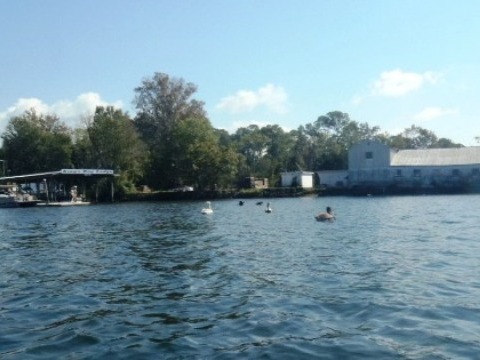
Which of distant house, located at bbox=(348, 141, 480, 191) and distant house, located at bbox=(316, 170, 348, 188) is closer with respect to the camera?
distant house, located at bbox=(348, 141, 480, 191)

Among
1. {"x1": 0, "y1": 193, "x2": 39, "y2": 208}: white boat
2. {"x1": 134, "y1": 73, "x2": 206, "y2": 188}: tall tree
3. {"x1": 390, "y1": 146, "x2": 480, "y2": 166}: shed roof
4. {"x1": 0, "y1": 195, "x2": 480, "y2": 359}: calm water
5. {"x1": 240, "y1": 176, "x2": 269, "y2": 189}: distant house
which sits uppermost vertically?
{"x1": 134, "y1": 73, "x2": 206, "y2": 188}: tall tree

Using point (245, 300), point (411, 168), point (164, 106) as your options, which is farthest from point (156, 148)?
point (245, 300)

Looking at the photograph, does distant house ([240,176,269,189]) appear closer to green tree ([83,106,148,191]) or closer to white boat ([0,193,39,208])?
green tree ([83,106,148,191])

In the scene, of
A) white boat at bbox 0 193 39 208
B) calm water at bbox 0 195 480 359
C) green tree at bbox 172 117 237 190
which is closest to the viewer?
calm water at bbox 0 195 480 359

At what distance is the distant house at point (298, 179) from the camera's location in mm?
109312

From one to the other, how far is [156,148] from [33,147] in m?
24.7

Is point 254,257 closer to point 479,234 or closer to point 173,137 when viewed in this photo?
point 479,234

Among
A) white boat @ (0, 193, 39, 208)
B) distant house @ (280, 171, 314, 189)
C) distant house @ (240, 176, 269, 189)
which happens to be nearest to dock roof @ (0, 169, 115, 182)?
white boat @ (0, 193, 39, 208)

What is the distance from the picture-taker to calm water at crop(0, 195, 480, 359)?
11.0 meters

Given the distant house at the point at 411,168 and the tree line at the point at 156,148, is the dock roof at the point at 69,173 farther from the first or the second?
the distant house at the point at 411,168

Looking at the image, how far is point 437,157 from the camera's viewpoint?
106375mm

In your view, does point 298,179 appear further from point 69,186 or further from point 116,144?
point 69,186

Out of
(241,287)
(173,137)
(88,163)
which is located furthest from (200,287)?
(88,163)

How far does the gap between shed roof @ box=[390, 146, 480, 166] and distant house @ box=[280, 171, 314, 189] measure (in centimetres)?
1626
